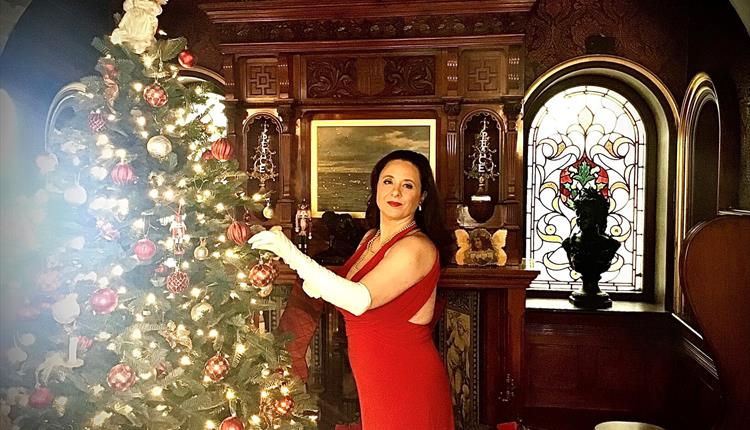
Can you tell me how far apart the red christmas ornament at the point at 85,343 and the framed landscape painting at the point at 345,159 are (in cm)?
233

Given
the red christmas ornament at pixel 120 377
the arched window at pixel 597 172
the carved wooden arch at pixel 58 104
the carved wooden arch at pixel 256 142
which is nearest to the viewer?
the red christmas ornament at pixel 120 377

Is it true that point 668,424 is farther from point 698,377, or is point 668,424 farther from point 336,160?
point 336,160

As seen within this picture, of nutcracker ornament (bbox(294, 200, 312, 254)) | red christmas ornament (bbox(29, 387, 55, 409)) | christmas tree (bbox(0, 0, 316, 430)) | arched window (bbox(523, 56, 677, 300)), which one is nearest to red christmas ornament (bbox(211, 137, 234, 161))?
christmas tree (bbox(0, 0, 316, 430))

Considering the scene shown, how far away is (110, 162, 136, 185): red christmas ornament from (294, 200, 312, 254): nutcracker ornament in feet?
6.91

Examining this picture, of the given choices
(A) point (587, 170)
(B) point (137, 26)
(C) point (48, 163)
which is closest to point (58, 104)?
(C) point (48, 163)

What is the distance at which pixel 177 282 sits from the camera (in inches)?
86.8

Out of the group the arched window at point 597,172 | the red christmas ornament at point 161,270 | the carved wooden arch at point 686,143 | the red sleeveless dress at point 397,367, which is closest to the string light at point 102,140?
the red christmas ornament at point 161,270

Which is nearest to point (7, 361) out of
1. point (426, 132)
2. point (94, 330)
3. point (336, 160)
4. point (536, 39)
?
point (94, 330)

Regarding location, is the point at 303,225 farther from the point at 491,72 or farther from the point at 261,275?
the point at 261,275

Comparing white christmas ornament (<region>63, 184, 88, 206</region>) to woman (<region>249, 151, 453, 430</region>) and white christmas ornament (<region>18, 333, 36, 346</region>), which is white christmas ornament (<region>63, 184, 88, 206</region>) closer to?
woman (<region>249, 151, 453, 430</region>)

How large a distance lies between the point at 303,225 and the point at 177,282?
6.71ft

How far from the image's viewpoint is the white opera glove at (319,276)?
2.17m

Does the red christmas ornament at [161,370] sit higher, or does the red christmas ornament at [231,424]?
the red christmas ornament at [161,370]

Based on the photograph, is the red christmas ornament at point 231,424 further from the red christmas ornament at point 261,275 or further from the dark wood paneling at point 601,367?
the dark wood paneling at point 601,367
